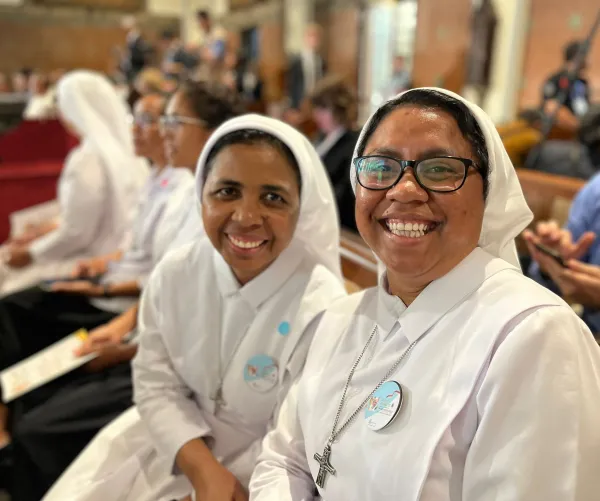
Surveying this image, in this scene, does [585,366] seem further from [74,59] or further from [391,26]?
[74,59]

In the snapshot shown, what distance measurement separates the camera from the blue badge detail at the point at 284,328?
1.42 meters

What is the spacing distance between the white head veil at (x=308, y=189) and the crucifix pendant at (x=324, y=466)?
23.1 inches

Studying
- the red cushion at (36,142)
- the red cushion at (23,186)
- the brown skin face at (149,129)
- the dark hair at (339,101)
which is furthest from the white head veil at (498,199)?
the red cushion at (36,142)

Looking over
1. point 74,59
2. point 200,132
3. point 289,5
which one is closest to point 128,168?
point 200,132

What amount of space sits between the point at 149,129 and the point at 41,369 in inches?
53.1

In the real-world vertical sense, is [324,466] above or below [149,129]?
below

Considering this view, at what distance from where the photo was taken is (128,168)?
10.8 ft

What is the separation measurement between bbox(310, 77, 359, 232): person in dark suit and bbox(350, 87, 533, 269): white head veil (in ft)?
8.94

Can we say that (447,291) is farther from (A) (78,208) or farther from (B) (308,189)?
(A) (78,208)

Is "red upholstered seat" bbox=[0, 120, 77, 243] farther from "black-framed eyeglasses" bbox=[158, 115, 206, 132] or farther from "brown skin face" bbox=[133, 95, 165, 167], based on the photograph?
"black-framed eyeglasses" bbox=[158, 115, 206, 132]

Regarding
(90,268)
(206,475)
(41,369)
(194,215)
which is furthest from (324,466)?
(90,268)

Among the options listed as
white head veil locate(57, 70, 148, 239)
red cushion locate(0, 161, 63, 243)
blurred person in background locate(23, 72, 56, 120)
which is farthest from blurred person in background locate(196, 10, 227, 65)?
white head veil locate(57, 70, 148, 239)

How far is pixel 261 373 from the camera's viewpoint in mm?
1422

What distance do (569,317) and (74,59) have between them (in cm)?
1664
